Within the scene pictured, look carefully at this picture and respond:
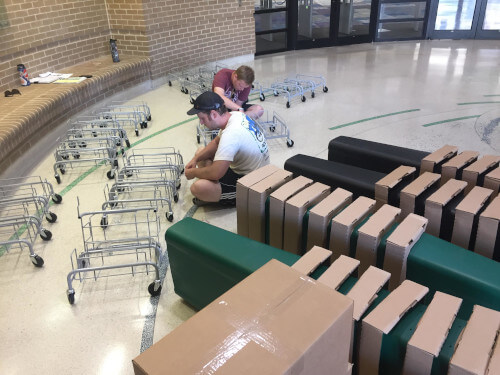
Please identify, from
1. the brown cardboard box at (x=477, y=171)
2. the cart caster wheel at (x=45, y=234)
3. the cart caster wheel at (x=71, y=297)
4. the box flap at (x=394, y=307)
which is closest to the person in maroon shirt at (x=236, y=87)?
the cart caster wheel at (x=45, y=234)

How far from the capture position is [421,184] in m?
Result: 2.92

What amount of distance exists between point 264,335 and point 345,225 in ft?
3.65

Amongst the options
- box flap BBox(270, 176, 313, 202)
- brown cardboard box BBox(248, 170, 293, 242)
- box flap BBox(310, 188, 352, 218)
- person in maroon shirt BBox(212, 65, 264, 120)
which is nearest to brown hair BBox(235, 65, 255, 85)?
person in maroon shirt BBox(212, 65, 264, 120)

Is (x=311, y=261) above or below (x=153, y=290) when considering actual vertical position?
above

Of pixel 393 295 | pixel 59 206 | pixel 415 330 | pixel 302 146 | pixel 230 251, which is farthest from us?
pixel 302 146

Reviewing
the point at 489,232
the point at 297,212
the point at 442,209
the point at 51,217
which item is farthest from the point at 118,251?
the point at 489,232

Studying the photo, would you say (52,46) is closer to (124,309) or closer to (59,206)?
(59,206)

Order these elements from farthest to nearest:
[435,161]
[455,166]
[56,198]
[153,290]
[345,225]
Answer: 1. [56,198]
2. [435,161]
3. [455,166]
4. [153,290]
5. [345,225]

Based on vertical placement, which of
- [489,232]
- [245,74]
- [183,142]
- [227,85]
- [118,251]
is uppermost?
[245,74]

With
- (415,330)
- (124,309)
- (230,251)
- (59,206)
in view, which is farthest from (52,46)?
(415,330)

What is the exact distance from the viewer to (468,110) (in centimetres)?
639

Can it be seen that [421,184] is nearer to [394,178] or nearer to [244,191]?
[394,178]

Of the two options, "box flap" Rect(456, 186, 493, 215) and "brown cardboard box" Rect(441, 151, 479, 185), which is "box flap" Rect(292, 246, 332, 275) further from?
"brown cardboard box" Rect(441, 151, 479, 185)

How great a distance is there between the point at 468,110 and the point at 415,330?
18.2 ft
